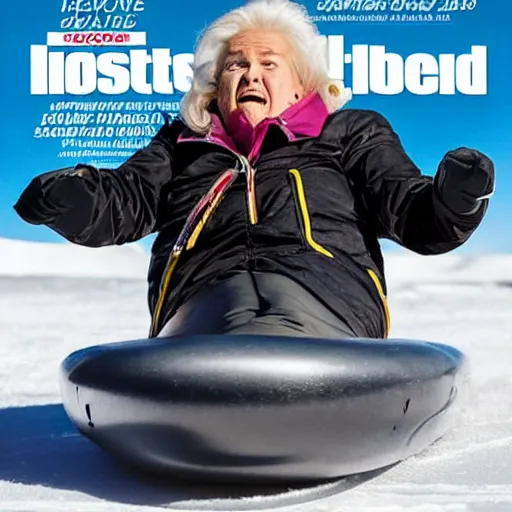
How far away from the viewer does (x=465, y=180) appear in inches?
34.6

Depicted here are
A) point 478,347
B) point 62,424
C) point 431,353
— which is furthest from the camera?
point 478,347

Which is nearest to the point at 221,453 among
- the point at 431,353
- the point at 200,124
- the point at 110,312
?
the point at 431,353

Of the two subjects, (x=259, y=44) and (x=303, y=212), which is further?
(x=259, y=44)

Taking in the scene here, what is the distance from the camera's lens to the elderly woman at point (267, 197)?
915 millimetres

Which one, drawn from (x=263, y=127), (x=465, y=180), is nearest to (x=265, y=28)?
(x=263, y=127)

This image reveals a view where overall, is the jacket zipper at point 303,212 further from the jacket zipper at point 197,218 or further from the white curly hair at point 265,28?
the white curly hair at point 265,28

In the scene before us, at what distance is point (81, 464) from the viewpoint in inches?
35.6

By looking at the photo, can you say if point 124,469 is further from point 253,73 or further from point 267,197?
point 253,73

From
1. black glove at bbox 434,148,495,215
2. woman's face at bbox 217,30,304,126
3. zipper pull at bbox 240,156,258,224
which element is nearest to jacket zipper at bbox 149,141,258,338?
zipper pull at bbox 240,156,258,224

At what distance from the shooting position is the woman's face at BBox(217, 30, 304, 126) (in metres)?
1.17

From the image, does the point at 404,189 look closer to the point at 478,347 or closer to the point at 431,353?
the point at 431,353

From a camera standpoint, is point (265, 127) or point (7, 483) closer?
point (7, 483)

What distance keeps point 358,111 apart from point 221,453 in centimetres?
64

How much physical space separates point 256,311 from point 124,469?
21cm
